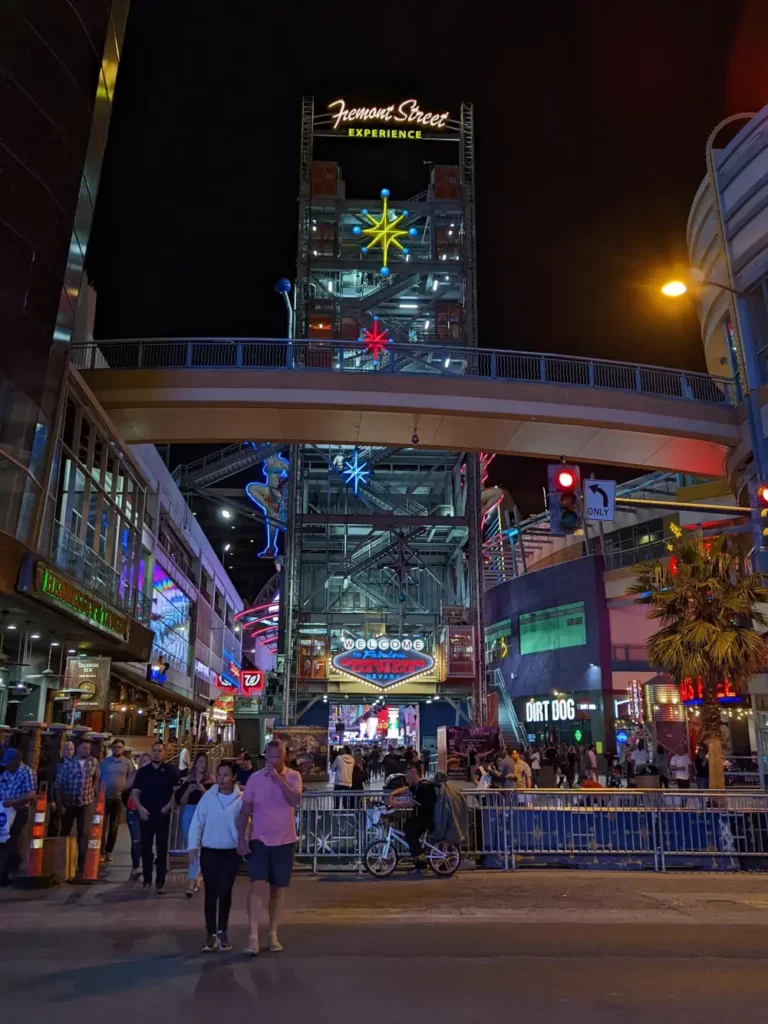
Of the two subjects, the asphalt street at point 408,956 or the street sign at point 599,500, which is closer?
the asphalt street at point 408,956

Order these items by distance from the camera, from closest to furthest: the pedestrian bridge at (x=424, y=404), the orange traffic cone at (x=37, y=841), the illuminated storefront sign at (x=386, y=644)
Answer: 1. the orange traffic cone at (x=37, y=841)
2. the pedestrian bridge at (x=424, y=404)
3. the illuminated storefront sign at (x=386, y=644)

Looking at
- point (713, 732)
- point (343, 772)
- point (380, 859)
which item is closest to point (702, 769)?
point (713, 732)

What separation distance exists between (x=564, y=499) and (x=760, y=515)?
304cm

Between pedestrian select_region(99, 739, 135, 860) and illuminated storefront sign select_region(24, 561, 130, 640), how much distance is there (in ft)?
10.0

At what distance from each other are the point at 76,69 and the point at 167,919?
15.3 metres

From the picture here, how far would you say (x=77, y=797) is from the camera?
11.7 m

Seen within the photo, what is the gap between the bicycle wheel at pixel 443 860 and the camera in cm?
1212

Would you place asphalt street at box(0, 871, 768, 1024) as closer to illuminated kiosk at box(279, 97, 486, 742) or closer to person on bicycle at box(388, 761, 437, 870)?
person on bicycle at box(388, 761, 437, 870)

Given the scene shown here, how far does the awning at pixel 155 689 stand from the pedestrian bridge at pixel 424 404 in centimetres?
850

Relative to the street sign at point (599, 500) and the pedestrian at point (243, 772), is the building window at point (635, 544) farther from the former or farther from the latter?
the pedestrian at point (243, 772)

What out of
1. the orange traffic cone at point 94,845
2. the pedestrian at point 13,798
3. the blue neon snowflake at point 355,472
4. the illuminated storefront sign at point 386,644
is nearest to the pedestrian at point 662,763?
the illuminated storefront sign at point 386,644

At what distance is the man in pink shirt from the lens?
7.45 metres

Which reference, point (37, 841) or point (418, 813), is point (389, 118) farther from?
point (37, 841)

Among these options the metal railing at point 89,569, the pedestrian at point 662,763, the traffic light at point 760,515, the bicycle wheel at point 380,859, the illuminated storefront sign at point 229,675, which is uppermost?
the illuminated storefront sign at point 229,675
